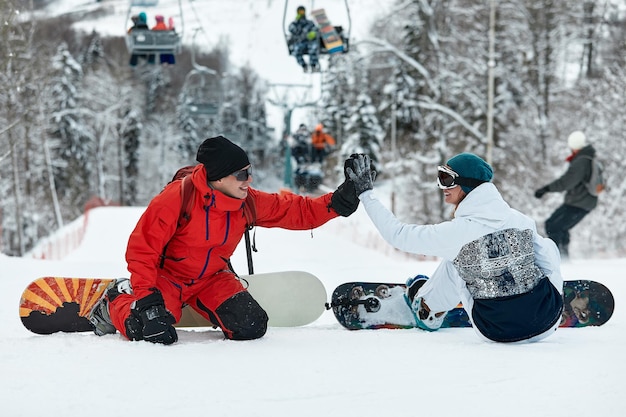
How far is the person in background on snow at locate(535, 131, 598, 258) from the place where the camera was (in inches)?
286

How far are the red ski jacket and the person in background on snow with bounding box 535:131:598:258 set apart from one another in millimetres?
4322

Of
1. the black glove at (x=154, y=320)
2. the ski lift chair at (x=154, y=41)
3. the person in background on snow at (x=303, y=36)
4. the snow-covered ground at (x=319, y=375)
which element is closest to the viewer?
the snow-covered ground at (x=319, y=375)

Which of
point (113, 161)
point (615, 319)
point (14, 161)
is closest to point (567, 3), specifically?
point (14, 161)

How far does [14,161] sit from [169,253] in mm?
18871

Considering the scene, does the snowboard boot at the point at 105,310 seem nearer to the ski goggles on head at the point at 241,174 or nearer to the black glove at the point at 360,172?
the ski goggles on head at the point at 241,174

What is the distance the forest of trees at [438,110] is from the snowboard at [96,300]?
38.5 ft

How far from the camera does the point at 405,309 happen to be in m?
3.86

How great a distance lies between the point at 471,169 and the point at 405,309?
1.10 metres

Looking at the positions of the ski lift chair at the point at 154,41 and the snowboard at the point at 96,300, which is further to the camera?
the ski lift chair at the point at 154,41

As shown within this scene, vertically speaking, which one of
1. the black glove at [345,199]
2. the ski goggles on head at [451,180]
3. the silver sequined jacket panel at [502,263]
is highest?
the ski goggles on head at [451,180]

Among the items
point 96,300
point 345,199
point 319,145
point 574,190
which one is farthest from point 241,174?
point 319,145

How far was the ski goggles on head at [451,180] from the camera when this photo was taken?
3.14 metres

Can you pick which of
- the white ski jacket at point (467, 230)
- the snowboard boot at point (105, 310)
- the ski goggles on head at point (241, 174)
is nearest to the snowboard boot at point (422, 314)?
the white ski jacket at point (467, 230)

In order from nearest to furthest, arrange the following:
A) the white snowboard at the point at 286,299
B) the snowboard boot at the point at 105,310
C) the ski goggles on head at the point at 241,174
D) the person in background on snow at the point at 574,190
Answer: the ski goggles on head at the point at 241,174, the snowboard boot at the point at 105,310, the white snowboard at the point at 286,299, the person in background on snow at the point at 574,190
